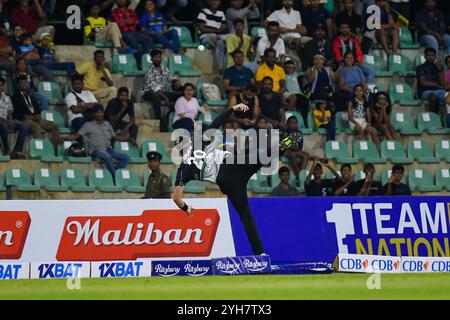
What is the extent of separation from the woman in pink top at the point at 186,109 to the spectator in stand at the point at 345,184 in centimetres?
318

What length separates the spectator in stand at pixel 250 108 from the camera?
2106cm

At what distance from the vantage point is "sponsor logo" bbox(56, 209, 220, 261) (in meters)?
17.1

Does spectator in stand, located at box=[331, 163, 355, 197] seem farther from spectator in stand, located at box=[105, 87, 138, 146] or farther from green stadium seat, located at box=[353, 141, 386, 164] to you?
spectator in stand, located at box=[105, 87, 138, 146]

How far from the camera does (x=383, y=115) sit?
72.1ft

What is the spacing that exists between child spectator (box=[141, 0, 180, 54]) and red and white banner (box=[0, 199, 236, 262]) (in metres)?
6.03

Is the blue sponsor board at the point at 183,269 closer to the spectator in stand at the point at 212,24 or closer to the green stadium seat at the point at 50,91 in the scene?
the green stadium seat at the point at 50,91

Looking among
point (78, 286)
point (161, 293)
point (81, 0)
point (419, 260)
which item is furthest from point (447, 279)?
point (81, 0)

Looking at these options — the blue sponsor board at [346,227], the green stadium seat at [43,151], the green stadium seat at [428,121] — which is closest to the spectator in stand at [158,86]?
the green stadium seat at [43,151]

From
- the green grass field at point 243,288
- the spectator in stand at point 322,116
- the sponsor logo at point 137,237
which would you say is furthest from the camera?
the spectator in stand at point 322,116

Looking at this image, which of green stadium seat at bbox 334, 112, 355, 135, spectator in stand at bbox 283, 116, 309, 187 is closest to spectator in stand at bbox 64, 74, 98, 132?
spectator in stand at bbox 283, 116, 309, 187

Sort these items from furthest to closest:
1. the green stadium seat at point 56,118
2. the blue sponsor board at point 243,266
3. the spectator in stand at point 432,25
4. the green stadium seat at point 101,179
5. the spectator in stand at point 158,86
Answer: the spectator in stand at point 432,25 → the spectator in stand at point 158,86 → the green stadium seat at point 56,118 → the green stadium seat at point 101,179 → the blue sponsor board at point 243,266

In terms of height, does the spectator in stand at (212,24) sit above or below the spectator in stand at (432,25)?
above

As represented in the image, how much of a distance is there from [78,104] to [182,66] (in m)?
2.65

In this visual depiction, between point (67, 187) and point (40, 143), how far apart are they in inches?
42.4
